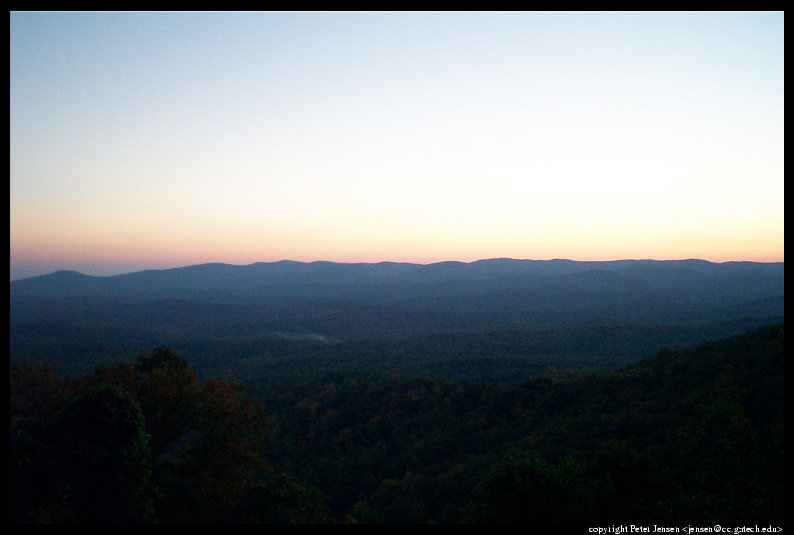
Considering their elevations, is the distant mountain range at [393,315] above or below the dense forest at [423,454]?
below

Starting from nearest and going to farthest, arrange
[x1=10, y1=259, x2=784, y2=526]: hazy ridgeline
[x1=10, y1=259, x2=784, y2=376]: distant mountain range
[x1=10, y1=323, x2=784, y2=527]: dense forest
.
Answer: [x1=10, y1=323, x2=784, y2=527]: dense forest → [x1=10, y1=259, x2=784, y2=526]: hazy ridgeline → [x1=10, y1=259, x2=784, y2=376]: distant mountain range

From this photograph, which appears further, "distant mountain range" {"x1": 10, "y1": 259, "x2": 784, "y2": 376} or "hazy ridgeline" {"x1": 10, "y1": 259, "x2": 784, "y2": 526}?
"distant mountain range" {"x1": 10, "y1": 259, "x2": 784, "y2": 376}

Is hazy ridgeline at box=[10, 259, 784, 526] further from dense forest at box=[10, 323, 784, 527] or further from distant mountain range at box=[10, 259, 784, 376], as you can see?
distant mountain range at box=[10, 259, 784, 376]

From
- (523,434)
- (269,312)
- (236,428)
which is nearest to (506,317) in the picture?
(269,312)

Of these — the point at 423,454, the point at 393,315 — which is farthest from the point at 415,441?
the point at 393,315

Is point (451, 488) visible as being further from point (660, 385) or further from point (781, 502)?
point (660, 385)

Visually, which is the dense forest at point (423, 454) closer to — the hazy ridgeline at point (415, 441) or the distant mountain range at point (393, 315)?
the hazy ridgeline at point (415, 441)

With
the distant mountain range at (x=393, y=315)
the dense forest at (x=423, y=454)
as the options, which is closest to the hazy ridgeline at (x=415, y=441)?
the dense forest at (x=423, y=454)

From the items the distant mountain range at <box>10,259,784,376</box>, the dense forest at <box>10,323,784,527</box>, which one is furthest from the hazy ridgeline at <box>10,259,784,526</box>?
the distant mountain range at <box>10,259,784,376</box>
